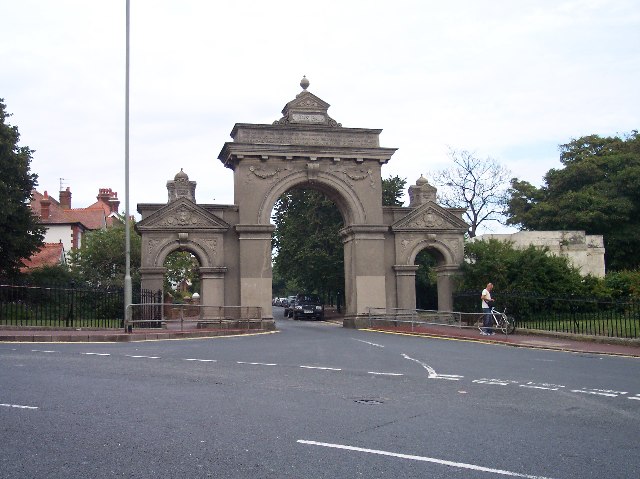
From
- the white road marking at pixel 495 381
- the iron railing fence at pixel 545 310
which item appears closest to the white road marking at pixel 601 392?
the white road marking at pixel 495 381

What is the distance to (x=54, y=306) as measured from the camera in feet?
87.6

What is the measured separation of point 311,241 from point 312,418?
39344mm

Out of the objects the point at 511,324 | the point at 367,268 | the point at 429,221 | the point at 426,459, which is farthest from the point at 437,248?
the point at 426,459

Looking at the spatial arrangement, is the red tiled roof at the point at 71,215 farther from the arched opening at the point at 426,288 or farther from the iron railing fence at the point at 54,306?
the iron railing fence at the point at 54,306

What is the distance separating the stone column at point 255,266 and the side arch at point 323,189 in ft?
2.30

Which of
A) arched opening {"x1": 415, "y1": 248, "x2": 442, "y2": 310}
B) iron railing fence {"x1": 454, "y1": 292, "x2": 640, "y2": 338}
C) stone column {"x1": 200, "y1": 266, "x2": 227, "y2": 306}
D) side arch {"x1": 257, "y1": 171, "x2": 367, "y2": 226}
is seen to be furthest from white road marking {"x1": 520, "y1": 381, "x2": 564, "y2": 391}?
arched opening {"x1": 415, "y1": 248, "x2": 442, "y2": 310}

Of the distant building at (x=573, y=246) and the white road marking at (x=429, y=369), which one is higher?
the distant building at (x=573, y=246)

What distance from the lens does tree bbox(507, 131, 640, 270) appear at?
48.5 metres

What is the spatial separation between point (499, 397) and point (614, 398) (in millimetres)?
1748

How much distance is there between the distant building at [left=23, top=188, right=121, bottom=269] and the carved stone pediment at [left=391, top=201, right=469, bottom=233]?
2983 cm

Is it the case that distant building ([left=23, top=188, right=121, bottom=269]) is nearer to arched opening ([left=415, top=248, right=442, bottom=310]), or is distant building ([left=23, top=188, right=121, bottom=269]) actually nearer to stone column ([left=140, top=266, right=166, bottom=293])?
stone column ([left=140, top=266, right=166, bottom=293])

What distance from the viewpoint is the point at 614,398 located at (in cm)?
1020

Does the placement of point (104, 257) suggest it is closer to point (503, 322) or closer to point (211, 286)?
point (211, 286)

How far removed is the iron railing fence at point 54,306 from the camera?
2402cm
